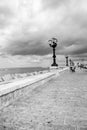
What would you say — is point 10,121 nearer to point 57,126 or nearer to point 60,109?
point 57,126

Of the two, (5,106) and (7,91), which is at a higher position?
(7,91)

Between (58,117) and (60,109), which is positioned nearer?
(58,117)

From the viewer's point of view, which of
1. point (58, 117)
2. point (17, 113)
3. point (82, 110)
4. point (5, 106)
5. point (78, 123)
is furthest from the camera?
point (5, 106)

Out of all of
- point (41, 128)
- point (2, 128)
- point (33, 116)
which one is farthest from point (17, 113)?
point (41, 128)

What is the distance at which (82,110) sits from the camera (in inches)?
178

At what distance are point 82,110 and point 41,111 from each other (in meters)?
1.51

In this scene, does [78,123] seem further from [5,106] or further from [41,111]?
[5,106]

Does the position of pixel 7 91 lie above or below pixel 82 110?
above

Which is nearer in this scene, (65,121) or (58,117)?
(65,121)

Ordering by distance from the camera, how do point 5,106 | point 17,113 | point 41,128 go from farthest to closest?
1. point 5,106
2. point 17,113
3. point 41,128

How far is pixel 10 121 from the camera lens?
3.61 metres

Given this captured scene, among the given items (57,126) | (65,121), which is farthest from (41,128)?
(65,121)

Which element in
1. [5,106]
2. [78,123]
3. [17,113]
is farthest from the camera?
[5,106]

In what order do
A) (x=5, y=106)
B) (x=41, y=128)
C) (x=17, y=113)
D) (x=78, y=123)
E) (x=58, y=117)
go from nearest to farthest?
Result: (x=41, y=128) → (x=78, y=123) → (x=58, y=117) → (x=17, y=113) → (x=5, y=106)
